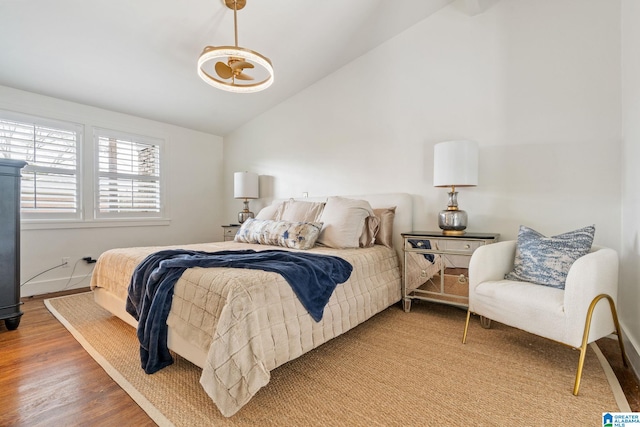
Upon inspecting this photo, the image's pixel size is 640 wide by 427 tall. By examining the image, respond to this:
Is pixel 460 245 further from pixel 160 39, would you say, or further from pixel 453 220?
pixel 160 39

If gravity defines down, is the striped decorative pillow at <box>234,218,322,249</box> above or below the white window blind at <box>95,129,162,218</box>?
below

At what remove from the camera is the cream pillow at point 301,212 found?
122 inches

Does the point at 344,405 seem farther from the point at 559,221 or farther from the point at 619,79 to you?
the point at 619,79

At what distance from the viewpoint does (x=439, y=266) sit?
2578mm

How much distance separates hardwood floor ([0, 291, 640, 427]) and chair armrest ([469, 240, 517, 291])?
30.8 inches

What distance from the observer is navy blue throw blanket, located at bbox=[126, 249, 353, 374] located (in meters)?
→ 1.68

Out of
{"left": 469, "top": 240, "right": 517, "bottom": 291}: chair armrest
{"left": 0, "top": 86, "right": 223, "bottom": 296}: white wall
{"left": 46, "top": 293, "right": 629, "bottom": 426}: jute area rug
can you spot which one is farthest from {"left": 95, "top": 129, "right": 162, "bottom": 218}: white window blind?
{"left": 469, "top": 240, "right": 517, "bottom": 291}: chair armrest

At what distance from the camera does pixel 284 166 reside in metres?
4.26

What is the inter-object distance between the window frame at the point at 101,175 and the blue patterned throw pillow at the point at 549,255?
4.53 meters

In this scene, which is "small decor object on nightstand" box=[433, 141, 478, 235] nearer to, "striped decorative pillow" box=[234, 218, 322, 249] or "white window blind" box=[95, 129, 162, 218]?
"striped decorative pillow" box=[234, 218, 322, 249]

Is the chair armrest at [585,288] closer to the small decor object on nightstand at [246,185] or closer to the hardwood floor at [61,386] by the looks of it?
the hardwood floor at [61,386]

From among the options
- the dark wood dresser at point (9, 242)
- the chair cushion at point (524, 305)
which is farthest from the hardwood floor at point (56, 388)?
the chair cushion at point (524, 305)

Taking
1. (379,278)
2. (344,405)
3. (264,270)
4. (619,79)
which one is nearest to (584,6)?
(619,79)

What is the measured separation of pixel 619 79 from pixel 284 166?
3488mm
